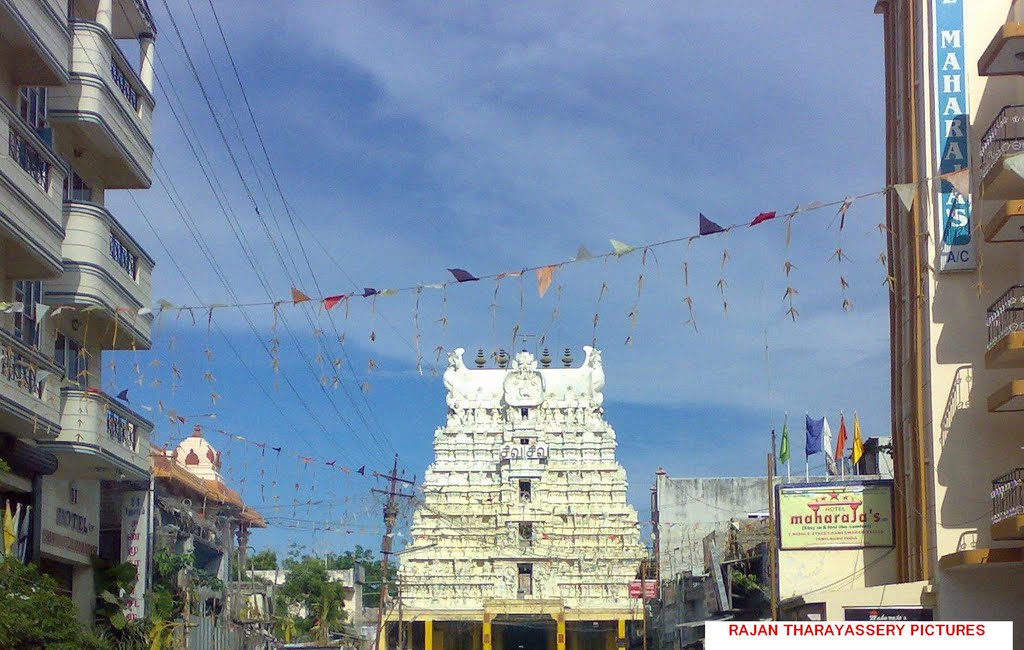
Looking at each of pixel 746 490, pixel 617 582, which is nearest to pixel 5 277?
pixel 746 490

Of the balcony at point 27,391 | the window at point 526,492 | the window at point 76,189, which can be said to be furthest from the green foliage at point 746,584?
the window at point 526,492

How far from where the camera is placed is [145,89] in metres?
25.5

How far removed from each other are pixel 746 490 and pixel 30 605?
45.6m

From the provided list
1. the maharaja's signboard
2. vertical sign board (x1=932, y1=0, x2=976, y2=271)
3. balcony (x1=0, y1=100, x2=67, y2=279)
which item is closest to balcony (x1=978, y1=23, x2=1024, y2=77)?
vertical sign board (x1=932, y1=0, x2=976, y2=271)

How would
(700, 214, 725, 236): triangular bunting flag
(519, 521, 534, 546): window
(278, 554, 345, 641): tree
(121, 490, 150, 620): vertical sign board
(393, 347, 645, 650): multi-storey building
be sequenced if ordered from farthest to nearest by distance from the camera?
(519, 521, 534, 546): window, (393, 347, 645, 650): multi-storey building, (278, 554, 345, 641): tree, (121, 490, 150, 620): vertical sign board, (700, 214, 725, 236): triangular bunting flag

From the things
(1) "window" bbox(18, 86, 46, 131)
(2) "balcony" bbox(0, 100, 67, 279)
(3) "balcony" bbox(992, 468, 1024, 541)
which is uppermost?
(1) "window" bbox(18, 86, 46, 131)

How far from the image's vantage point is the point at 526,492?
252 feet

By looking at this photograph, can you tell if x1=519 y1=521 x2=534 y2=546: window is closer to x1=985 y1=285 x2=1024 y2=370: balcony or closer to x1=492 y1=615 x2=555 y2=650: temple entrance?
x1=492 y1=615 x2=555 y2=650: temple entrance

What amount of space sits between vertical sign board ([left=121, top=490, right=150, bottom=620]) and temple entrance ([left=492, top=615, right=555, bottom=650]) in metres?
44.1

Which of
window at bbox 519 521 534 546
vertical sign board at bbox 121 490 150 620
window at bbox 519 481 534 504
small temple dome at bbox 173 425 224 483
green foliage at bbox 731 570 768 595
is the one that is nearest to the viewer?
vertical sign board at bbox 121 490 150 620

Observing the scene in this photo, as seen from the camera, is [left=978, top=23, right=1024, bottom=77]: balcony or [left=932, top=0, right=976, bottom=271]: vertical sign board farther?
[left=932, top=0, right=976, bottom=271]: vertical sign board

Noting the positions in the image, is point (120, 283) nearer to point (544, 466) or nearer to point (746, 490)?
point (746, 490)

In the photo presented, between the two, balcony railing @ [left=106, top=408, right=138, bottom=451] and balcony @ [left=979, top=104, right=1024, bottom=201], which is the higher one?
balcony @ [left=979, top=104, right=1024, bottom=201]

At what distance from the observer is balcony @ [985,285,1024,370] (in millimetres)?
22625
